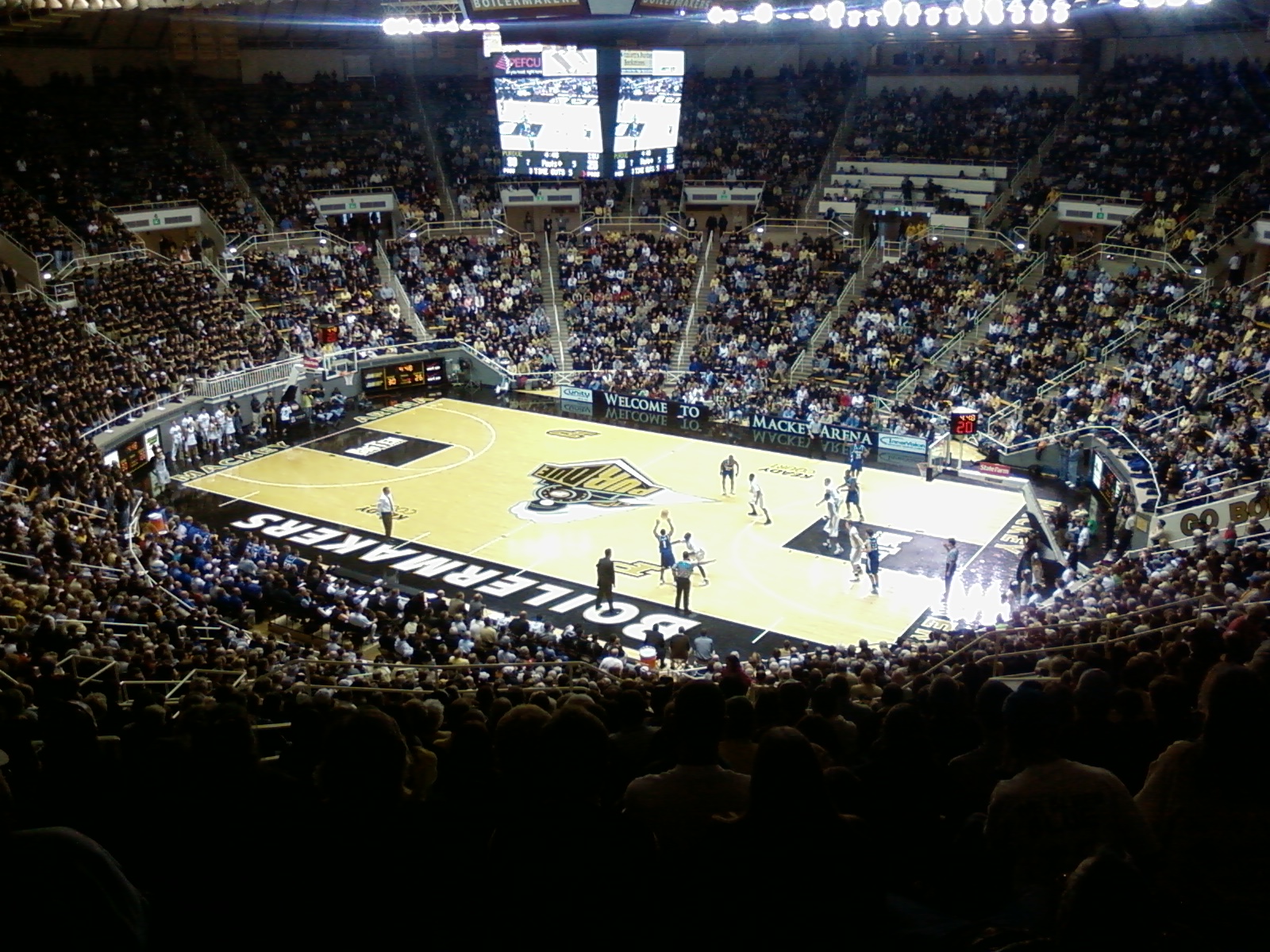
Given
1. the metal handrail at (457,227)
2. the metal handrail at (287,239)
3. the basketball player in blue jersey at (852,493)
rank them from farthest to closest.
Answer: the metal handrail at (457,227) < the metal handrail at (287,239) < the basketball player in blue jersey at (852,493)

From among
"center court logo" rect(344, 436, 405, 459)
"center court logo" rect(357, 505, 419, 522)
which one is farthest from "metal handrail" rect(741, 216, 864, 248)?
"center court logo" rect(357, 505, 419, 522)

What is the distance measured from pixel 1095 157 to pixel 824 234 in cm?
1053

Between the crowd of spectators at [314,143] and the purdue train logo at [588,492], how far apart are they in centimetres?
1974

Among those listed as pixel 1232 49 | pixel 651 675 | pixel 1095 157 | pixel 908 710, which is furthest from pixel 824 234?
pixel 908 710

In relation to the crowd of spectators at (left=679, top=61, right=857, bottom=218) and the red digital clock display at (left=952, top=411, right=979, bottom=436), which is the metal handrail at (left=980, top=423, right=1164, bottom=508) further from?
the crowd of spectators at (left=679, top=61, right=857, bottom=218)

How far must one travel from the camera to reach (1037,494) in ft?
92.5

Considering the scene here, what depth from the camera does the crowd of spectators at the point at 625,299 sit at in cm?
3938

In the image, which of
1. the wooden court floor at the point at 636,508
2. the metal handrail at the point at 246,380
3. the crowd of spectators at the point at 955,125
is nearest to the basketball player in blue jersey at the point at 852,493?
the wooden court floor at the point at 636,508

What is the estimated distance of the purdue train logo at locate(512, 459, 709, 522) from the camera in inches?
1094

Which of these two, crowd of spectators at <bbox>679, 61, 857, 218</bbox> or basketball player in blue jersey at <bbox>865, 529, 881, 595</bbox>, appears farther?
crowd of spectators at <bbox>679, 61, 857, 218</bbox>

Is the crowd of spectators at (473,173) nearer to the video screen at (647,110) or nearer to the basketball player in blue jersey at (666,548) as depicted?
the video screen at (647,110)

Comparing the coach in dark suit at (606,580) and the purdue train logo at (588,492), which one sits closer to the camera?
the coach in dark suit at (606,580)

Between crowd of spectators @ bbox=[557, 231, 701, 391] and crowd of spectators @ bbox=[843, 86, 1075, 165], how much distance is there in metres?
9.06

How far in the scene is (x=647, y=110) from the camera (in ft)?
127
